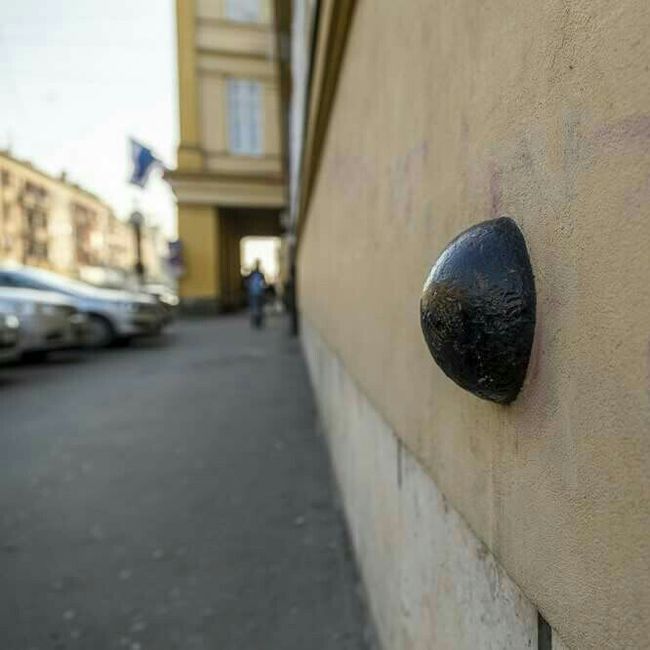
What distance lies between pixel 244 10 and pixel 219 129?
4633mm

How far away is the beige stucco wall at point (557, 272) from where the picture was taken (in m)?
0.66

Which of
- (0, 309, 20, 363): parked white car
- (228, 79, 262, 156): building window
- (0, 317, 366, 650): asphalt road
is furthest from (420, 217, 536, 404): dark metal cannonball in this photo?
(228, 79, 262, 156): building window

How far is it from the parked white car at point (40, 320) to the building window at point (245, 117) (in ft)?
42.7

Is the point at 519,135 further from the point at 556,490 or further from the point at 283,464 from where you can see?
the point at 283,464

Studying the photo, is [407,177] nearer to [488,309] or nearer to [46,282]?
[488,309]

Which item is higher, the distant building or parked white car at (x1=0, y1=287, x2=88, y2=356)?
the distant building

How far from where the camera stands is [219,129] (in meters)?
20.4

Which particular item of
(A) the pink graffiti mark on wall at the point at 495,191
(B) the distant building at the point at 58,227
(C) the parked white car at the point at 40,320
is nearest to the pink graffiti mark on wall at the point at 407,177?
(A) the pink graffiti mark on wall at the point at 495,191

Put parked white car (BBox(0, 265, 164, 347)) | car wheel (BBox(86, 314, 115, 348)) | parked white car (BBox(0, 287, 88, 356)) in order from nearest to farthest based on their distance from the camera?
1. parked white car (BBox(0, 287, 88, 356))
2. parked white car (BBox(0, 265, 164, 347))
3. car wheel (BBox(86, 314, 115, 348))

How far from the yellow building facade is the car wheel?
→ 9.08 metres

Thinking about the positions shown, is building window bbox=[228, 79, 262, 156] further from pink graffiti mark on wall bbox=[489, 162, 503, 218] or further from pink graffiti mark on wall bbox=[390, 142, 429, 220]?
pink graffiti mark on wall bbox=[489, 162, 503, 218]

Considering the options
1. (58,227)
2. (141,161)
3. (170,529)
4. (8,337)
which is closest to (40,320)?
(8,337)

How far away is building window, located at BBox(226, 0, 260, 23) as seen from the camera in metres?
20.6

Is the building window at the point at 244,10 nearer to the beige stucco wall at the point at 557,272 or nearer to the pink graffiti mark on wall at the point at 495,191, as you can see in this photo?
the beige stucco wall at the point at 557,272
